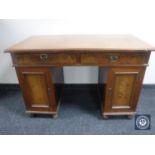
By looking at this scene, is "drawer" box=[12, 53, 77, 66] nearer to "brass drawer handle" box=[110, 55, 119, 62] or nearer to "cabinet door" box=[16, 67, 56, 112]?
→ "cabinet door" box=[16, 67, 56, 112]

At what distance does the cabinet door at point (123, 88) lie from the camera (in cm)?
125

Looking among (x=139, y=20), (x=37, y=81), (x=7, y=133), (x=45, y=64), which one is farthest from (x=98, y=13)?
(x=7, y=133)

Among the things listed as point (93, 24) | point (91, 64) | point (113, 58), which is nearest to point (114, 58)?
point (113, 58)

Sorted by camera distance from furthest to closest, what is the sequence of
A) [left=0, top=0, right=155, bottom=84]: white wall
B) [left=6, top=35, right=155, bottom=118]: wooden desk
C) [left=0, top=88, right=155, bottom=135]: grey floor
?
[left=0, top=0, right=155, bottom=84]: white wall
[left=0, top=88, right=155, bottom=135]: grey floor
[left=6, top=35, right=155, bottom=118]: wooden desk

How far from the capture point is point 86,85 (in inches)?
81.1

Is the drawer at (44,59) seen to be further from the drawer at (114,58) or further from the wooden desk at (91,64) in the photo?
the drawer at (114,58)

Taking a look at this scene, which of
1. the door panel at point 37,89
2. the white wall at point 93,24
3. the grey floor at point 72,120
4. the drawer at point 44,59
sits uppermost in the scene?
the white wall at point 93,24

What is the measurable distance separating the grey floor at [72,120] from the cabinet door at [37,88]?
0.15 m

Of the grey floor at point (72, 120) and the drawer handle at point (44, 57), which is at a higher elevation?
the drawer handle at point (44, 57)

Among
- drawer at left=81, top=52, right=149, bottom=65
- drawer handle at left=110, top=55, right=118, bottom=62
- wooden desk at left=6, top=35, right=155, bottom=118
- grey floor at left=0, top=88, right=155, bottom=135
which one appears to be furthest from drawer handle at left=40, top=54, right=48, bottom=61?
grey floor at left=0, top=88, right=155, bottom=135

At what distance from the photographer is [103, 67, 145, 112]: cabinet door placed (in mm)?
1247

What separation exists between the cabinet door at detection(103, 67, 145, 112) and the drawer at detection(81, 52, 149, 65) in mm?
62

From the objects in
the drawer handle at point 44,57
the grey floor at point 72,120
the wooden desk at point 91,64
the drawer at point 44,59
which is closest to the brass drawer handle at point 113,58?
the wooden desk at point 91,64

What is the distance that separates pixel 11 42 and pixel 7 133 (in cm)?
106
